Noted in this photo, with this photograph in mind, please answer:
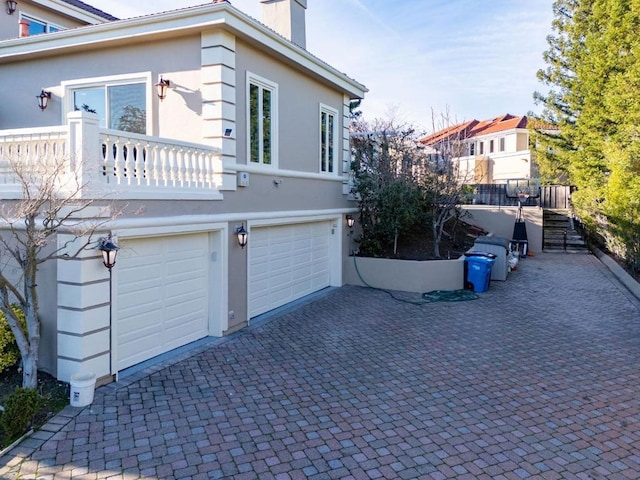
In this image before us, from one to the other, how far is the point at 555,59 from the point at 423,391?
23.5 m

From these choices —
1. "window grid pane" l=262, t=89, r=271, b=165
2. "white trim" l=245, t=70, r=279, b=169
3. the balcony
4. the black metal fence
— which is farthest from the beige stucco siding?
the black metal fence

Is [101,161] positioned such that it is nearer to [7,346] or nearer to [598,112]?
[7,346]

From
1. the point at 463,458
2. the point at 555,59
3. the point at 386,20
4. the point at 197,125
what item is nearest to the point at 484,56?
the point at 386,20

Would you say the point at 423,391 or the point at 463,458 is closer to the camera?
the point at 463,458

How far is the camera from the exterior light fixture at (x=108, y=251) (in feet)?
18.9

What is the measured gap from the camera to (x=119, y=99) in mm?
9156

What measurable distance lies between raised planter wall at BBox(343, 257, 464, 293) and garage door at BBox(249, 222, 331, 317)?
45.6 inches

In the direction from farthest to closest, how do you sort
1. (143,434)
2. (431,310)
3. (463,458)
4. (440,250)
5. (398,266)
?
1. (440,250)
2. (398,266)
3. (431,310)
4. (143,434)
5. (463,458)

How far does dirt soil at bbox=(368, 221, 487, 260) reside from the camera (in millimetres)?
13320

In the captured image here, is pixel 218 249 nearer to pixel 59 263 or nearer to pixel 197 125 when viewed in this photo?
pixel 197 125

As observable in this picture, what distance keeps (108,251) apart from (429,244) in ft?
35.2

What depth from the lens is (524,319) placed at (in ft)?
31.2

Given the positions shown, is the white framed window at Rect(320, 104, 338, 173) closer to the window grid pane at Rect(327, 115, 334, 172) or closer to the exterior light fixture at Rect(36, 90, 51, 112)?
the window grid pane at Rect(327, 115, 334, 172)

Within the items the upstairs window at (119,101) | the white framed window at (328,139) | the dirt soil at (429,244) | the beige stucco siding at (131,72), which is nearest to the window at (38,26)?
the beige stucco siding at (131,72)
